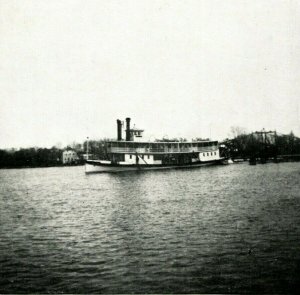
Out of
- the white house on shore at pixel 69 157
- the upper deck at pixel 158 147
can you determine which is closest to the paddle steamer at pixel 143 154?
the upper deck at pixel 158 147

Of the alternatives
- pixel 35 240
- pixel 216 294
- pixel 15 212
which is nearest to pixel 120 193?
pixel 15 212

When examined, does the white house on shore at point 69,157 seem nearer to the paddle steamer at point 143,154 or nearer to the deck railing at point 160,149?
the deck railing at point 160,149

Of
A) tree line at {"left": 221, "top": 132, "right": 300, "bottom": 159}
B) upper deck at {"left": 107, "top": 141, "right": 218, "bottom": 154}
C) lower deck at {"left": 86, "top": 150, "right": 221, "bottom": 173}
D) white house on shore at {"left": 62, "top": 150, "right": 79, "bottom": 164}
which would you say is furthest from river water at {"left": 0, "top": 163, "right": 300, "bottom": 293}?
white house on shore at {"left": 62, "top": 150, "right": 79, "bottom": 164}

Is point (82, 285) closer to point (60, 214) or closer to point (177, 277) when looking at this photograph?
point (177, 277)

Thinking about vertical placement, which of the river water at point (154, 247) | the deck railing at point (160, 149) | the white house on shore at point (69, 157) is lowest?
the river water at point (154, 247)

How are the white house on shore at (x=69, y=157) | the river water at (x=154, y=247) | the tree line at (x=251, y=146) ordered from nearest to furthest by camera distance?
the river water at (x=154, y=247) → the tree line at (x=251, y=146) → the white house on shore at (x=69, y=157)

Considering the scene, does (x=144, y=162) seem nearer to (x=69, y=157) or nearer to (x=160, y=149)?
(x=160, y=149)

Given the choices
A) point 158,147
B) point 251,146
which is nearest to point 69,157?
point 251,146
